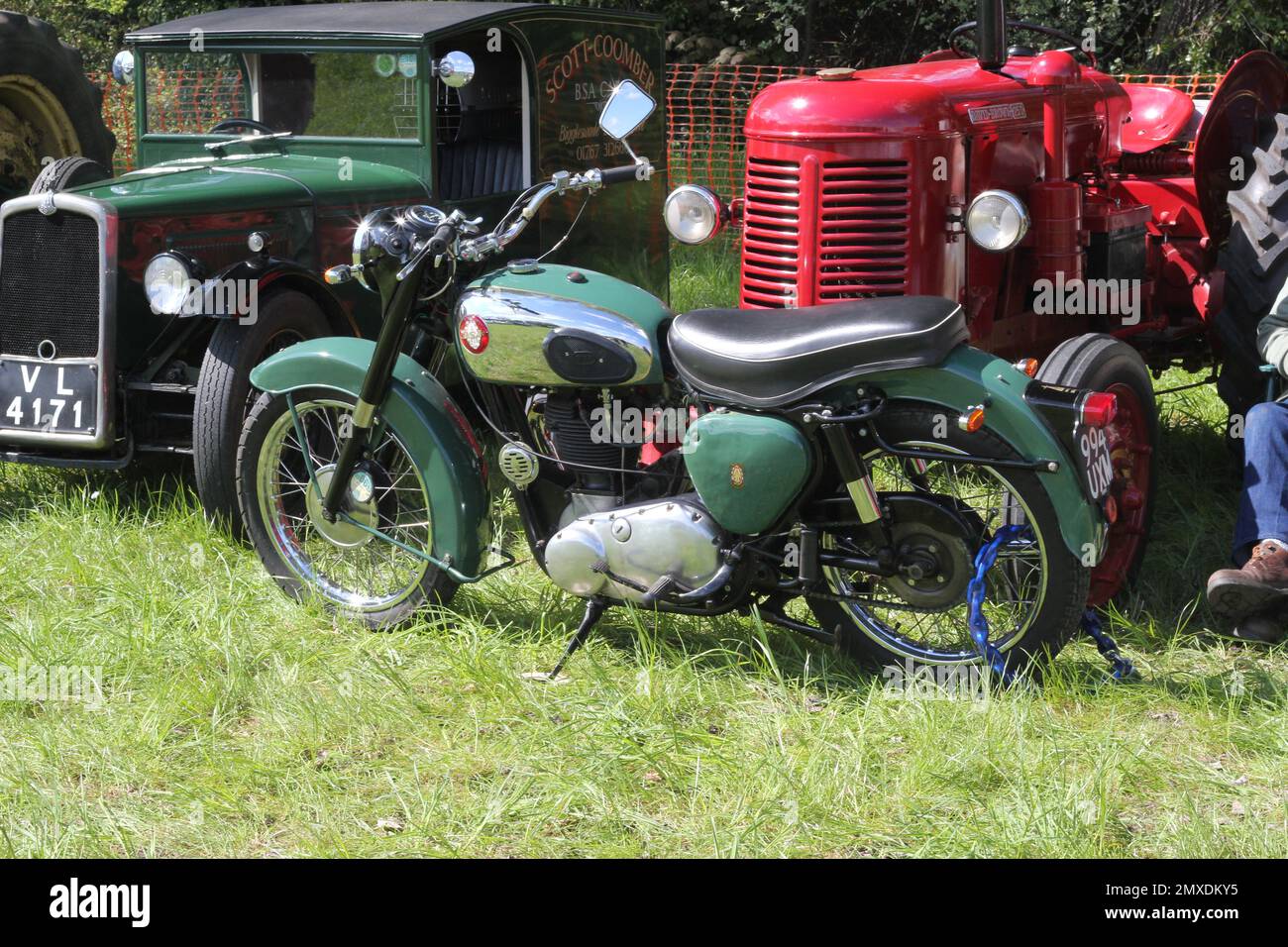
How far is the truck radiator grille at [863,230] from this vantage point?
4164mm

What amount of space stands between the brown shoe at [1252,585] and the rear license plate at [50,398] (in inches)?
140

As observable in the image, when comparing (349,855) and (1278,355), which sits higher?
(1278,355)

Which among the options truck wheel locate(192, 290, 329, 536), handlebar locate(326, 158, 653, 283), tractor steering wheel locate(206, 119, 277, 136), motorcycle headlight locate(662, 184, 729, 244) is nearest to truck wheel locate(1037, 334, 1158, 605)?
motorcycle headlight locate(662, 184, 729, 244)

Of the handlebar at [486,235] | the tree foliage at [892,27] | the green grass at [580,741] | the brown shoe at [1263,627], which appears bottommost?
the green grass at [580,741]

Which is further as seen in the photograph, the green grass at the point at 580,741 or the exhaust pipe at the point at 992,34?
the exhaust pipe at the point at 992,34

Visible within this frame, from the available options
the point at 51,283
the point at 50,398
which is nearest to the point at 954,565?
the point at 50,398

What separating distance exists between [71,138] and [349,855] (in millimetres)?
4624

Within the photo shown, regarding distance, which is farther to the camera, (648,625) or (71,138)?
(71,138)

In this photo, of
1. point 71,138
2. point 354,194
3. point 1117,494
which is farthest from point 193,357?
point 1117,494

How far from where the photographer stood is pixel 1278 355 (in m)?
3.92

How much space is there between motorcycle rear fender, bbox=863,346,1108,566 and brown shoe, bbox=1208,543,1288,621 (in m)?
0.62

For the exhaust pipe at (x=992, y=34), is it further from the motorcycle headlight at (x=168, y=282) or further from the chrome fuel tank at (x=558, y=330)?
the motorcycle headlight at (x=168, y=282)

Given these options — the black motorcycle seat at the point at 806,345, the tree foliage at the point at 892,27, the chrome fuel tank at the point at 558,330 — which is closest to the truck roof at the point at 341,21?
the chrome fuel tank at the point at 558,330
